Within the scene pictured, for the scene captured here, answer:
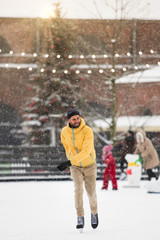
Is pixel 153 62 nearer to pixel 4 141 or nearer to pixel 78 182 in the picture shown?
pixel 4 141

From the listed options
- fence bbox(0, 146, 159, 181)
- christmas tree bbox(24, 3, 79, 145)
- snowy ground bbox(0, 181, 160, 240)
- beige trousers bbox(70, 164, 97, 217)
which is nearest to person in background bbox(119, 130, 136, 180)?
fence bbox(0, 146, 159, 181)

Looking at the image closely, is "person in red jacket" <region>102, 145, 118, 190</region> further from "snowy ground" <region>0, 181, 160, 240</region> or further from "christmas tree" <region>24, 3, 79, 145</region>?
"christmas tree" <region>24, 3, 79, 145</region>

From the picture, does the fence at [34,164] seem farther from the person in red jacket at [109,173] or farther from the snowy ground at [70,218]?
the snowy ground at [70,218]

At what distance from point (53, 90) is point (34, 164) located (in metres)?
6.06

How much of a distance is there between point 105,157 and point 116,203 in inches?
146

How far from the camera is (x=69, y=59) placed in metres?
24.3

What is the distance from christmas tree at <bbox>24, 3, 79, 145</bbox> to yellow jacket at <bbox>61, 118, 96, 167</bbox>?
1694cm

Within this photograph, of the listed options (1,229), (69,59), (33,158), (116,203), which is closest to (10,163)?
Answer: (33,158)

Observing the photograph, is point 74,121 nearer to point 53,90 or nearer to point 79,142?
point 79,142

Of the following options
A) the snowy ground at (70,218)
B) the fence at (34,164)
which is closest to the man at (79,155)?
the snowy ground at (70,218)

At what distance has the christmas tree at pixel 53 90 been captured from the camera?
77.9 ft

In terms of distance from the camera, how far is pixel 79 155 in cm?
643

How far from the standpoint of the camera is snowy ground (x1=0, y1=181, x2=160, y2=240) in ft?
20.2

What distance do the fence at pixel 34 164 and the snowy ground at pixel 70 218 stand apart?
6.43 meters
